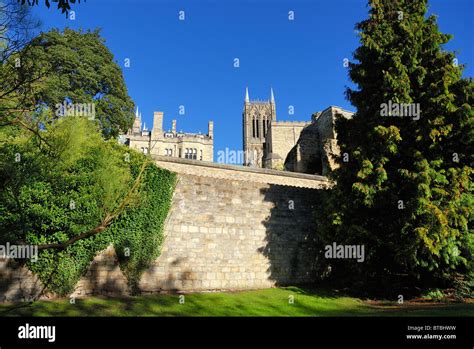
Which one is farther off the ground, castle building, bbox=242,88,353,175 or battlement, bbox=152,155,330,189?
castle building, bbox=242,88,353,175

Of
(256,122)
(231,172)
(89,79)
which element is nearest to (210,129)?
(256,122)

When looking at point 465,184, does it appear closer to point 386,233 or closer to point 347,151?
point 386,233

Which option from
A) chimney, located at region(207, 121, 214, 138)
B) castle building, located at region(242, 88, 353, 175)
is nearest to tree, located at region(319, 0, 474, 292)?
castle building, located at region(242, 88, 353, 175)

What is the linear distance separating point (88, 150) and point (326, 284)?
34.9 ft

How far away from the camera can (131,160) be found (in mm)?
11344

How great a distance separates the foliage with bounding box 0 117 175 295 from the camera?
26.4 ft

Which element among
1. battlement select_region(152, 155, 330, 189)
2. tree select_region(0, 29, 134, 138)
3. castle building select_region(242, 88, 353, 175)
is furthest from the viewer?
castle building select_region(242, 88, 353, 175)

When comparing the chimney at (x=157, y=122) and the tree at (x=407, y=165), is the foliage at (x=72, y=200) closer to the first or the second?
the tree at (x=407, y=165)

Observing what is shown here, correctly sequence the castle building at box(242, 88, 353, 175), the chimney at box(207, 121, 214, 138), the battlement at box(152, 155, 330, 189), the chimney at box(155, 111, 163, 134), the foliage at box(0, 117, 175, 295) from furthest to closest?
the chimney at box(207, 121, 214, 138), the chimney at box(155, 111, 163, 134), the castle building at box(242, 88, 353, 175), the battlement at box(152, 155, 330, 189), the foliage at box(0, 117, 175, 295)

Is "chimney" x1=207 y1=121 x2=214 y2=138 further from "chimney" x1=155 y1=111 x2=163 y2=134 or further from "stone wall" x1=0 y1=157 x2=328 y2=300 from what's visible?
"stone wall" x1=0 y1=157 x2=328 y2=300

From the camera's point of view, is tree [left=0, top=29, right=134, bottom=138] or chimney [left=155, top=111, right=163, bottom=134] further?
chimney [left=155, top=111, right=163, bottom=134]

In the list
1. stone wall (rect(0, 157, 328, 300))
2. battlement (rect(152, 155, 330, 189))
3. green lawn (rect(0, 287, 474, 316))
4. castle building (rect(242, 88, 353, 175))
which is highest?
castle building (rect(242, 88, 353, 175))
